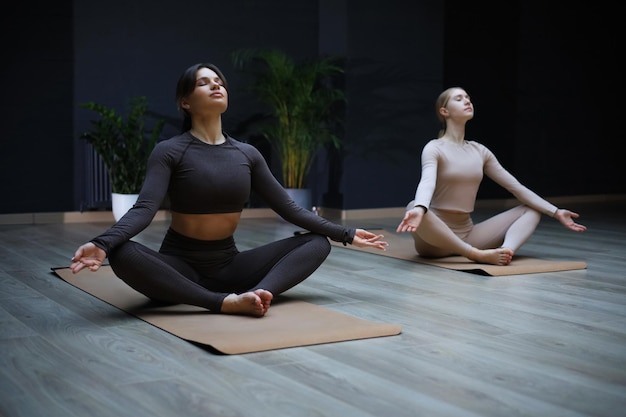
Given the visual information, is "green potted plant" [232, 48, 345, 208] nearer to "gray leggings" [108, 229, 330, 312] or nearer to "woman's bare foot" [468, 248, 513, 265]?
"woman's bare foot" [468, 248, 513, 265]

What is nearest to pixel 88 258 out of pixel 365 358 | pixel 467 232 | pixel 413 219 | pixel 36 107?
pixel 365 358

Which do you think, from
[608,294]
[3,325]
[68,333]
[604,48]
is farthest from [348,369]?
[604,48]

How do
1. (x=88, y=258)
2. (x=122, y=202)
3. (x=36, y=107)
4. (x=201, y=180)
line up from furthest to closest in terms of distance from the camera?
(x=36, y=107)
(x=122, y=202)
(x=201, y=180)
(x=88, y=258)

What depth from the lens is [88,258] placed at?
9.54 ft

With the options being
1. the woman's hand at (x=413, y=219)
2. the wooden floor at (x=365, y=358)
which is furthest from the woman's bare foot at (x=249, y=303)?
the woman's hand at (x=413, y=219)

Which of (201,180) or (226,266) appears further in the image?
(226,266)

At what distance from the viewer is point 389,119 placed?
7711 millimetres

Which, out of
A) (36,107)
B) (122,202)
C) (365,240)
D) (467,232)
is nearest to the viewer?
(365,240)

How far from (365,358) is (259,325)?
52 centimetres

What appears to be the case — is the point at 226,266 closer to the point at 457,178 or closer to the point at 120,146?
the point at 457,178

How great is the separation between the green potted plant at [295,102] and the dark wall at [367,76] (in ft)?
0.71

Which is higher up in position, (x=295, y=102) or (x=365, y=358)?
(x=295, y=102)

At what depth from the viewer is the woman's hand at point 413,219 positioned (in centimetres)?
410

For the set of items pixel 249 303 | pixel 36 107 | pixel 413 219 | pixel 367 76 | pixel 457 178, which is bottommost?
pixel 249 303
